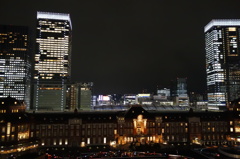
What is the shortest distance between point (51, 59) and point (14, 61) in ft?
102

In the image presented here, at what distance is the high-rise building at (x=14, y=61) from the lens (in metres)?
168

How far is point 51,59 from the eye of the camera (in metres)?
176

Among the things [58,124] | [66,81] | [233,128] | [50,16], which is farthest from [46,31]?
[233,128]

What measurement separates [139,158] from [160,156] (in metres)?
6.63

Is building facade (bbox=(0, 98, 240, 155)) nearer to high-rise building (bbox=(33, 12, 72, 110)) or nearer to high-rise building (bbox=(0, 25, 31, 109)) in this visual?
high-rise building (bbox=(33, 12, 72, 110))

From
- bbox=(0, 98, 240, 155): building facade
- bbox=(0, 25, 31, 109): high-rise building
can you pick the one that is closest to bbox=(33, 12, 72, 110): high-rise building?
bbox=(0, 25, 31, 109): high-rise building

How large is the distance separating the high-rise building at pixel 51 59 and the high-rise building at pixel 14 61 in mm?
11055

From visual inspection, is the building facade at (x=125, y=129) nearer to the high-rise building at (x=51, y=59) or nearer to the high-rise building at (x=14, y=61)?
the high-rise building at (x=51, y=59)

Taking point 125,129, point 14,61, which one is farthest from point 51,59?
point 125,129

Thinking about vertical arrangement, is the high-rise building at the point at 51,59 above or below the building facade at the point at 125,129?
above

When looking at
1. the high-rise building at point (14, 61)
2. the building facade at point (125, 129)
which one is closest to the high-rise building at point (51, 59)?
the high-rise building at point (14, 61)

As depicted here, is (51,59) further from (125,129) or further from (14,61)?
(125,129)

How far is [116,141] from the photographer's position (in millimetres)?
76000

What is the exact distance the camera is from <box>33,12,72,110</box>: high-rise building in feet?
553
